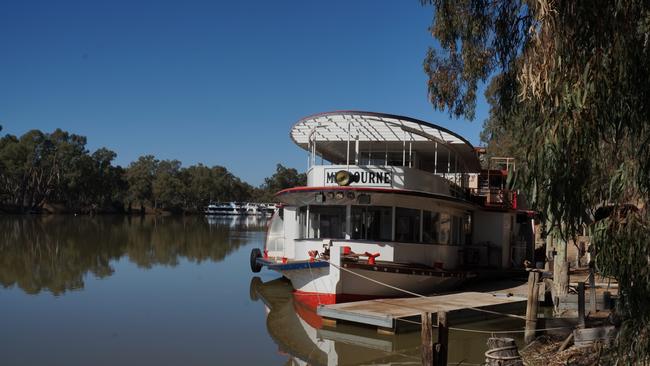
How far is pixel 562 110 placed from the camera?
5043mm

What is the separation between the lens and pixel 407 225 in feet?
A: 47.3

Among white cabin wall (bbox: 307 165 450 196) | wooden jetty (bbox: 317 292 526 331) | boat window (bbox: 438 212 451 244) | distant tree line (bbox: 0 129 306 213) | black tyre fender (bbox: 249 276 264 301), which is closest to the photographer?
wooden jetty (bbox: 317 292 526 331)

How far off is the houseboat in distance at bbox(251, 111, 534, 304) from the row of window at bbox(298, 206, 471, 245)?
0.02 m

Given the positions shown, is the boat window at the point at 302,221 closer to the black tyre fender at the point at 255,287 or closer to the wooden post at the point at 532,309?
the black tyre fender at the point at 255,287

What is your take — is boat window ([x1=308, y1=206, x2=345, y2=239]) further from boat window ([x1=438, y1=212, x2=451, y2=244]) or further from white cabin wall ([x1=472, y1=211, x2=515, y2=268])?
white cabin wall ([x1=472, y1=211, x2=515, y2=268])

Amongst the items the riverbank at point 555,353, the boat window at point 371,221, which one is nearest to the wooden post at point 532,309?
the riverbank at point 555,353

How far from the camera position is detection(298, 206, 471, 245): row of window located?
14.1 m

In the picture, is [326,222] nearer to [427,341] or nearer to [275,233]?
[275,233]

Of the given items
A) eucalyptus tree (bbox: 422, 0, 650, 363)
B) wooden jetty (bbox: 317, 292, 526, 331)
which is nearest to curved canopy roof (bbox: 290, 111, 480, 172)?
wooden jetty (bbox: 317, 292, 526, 331)

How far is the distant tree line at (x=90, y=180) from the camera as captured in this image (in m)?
75.8

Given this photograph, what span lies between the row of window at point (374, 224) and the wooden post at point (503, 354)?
278 inches

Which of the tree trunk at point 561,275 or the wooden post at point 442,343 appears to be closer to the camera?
the wooden post at point 442,343

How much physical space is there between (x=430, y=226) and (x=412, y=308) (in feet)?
11.7

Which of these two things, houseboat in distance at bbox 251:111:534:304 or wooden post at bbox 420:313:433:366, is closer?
wooden post at bbox 420:313:433:366
